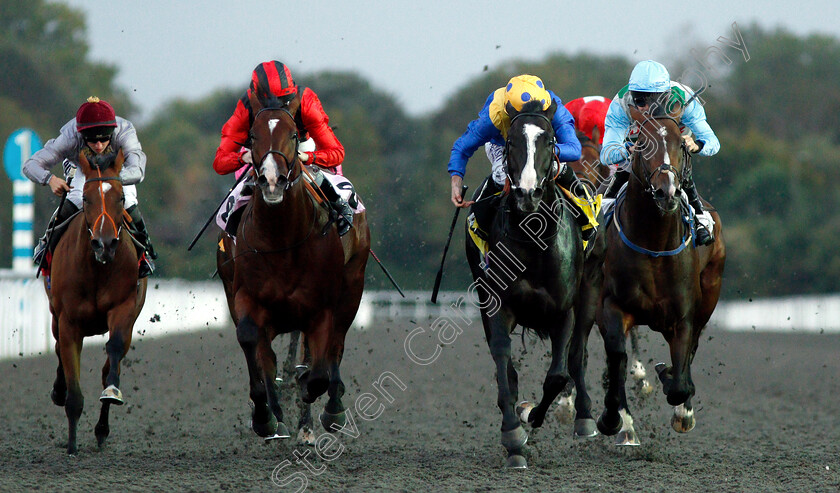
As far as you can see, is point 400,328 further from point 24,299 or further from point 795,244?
point 795,244

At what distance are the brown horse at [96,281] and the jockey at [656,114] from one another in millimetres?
3227

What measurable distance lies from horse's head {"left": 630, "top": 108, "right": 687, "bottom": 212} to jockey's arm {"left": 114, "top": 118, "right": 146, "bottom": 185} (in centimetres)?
321

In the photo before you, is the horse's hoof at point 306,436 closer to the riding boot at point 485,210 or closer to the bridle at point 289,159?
the riding boot at point 485,210

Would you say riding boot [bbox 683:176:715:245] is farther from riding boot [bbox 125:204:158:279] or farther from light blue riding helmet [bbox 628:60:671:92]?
riding boot [bbox 125:204:158:279]

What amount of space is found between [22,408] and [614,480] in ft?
19.3

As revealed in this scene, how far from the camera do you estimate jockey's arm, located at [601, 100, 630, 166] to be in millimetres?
7508

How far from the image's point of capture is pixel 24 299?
1412 cm

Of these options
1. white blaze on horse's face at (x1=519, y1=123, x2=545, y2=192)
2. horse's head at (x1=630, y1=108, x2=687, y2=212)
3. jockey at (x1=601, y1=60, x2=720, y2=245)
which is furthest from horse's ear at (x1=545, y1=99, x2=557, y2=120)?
jockey at (x1=601, y1=60, x2=720, y2=245)

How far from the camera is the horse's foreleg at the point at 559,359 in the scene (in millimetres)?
6637

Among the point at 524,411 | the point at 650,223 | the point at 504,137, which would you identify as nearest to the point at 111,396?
the point at 524,411

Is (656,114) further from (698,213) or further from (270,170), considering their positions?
(270,170)

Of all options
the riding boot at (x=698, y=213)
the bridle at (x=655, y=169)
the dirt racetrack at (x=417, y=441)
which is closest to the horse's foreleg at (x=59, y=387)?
the dirt racetrack at (x=417, y=441)

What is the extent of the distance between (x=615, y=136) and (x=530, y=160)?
1567 mm

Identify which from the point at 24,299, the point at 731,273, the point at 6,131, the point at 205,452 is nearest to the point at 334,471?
the point at 205,452
